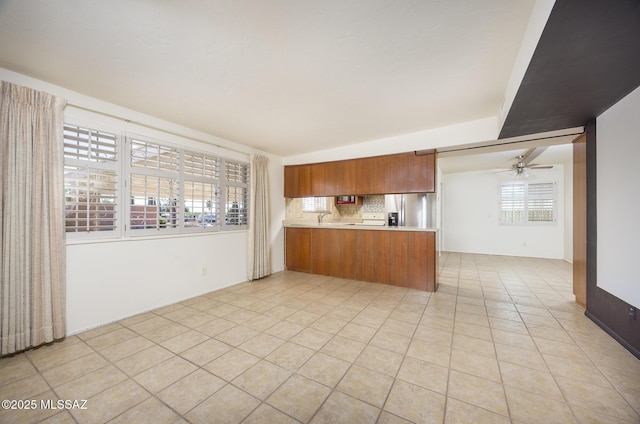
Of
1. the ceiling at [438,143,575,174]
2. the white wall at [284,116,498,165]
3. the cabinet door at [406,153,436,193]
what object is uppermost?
the ceiling at [438,143,575,174]

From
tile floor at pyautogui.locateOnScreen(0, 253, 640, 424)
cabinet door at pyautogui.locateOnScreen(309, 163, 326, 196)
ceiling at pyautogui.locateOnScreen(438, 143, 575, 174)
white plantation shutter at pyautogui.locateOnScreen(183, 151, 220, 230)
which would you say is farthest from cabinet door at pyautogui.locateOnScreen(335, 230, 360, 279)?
white plantation shutter at pyautogui.locateOnScreen(183, 151, 220, 230)

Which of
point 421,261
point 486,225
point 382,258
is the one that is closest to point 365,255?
point 382,258

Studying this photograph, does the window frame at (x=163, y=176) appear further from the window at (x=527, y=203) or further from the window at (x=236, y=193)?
the window at (x=527, y=203)

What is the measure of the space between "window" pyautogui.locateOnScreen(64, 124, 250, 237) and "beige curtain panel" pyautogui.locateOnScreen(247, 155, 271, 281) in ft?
1.05

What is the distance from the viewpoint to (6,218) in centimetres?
203

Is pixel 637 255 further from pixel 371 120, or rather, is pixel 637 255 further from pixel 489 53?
pixel 371 120

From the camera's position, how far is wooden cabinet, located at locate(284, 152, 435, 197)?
3.84 meters

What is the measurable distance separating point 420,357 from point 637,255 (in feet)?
6.49

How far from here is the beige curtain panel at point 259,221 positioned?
14.1ft

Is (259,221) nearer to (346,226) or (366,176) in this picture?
(346,226)

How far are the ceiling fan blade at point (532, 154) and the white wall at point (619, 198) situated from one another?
2.10 meters

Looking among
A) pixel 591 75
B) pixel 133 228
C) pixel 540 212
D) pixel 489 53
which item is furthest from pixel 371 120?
pixel 540 212

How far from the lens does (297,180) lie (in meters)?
5.13

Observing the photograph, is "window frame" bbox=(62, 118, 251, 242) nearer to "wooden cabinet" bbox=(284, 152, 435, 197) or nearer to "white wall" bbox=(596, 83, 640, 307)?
"wooden cabinet" bbox=(284, 152, 435, 197)
